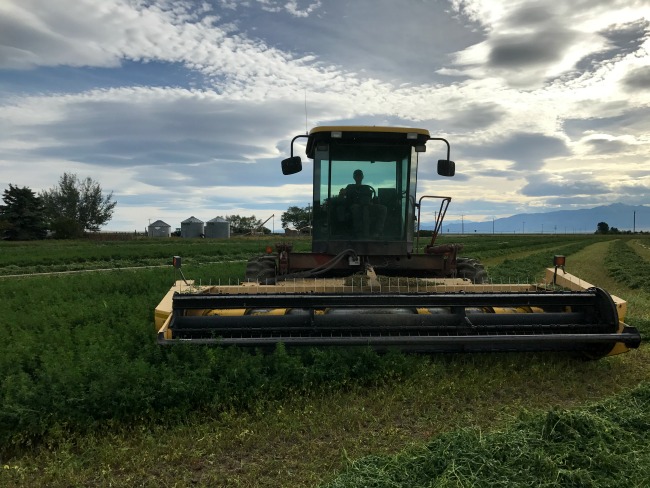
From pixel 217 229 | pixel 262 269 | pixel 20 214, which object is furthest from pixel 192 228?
pixel 262 269

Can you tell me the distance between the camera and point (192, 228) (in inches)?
3103

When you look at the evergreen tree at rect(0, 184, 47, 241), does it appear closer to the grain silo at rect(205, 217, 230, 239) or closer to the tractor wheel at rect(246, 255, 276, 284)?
the grain silo at rect(205, 217, 230, 239)

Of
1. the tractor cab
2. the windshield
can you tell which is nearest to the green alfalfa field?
the tractor cab

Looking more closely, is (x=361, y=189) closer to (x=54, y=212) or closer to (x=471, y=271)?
(x=471, y=271)

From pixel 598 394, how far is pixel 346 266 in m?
3.53

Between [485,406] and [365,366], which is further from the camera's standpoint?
[365,366]

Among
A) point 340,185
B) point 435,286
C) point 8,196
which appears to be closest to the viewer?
point 435,286

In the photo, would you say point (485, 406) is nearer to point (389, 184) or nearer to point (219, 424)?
point (219, 424)

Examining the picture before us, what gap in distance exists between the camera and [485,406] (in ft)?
14.3

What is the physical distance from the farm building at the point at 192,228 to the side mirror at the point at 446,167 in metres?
74.1

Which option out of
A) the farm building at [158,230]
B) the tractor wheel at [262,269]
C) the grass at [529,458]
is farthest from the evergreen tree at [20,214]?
the grass at [529,458]

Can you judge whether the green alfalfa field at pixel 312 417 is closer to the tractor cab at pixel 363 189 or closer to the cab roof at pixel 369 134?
the tractor cab at pixel 363 189

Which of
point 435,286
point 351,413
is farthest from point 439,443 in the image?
point 435,286

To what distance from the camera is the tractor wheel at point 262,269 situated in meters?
7.46
